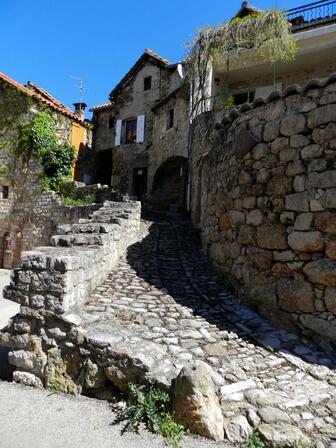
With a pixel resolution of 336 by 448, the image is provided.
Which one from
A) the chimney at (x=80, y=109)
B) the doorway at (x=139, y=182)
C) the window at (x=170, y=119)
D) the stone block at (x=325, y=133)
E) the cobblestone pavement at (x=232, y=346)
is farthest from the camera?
the chimney at (x=80, y=109)

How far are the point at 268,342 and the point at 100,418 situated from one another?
6.28 ft

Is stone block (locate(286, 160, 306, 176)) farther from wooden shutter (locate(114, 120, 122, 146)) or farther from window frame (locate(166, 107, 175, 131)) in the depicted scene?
wooden shutter (locate(114, 120, 122, 146))

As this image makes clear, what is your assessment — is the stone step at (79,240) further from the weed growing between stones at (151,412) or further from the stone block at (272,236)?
the weed growing between stones at (151,412)

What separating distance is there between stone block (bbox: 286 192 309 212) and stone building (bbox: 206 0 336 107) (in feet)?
22.6

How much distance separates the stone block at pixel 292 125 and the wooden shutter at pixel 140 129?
13.9 metres

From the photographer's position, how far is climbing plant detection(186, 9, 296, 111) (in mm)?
9711

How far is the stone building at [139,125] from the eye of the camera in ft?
51.5

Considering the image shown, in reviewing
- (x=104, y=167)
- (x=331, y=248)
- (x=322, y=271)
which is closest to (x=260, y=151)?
(x=331, y=248)

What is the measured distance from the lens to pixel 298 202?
12.7ft

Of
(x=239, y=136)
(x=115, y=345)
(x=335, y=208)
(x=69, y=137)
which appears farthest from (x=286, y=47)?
(x=69, y=137)

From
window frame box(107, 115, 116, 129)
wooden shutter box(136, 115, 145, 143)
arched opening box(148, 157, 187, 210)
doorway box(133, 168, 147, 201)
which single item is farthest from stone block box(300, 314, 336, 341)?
window frame box(107, 115, 116, 129)

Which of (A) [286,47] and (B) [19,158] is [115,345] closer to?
(A) [286,47]

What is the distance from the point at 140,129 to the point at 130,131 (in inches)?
47.1

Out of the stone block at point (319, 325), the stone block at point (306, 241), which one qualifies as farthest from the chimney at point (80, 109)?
the stone block at point (319, 325)
